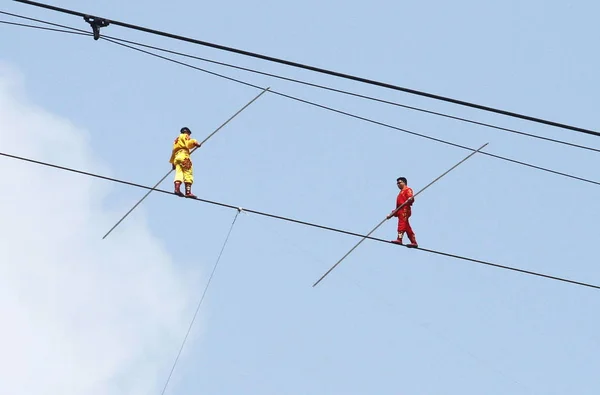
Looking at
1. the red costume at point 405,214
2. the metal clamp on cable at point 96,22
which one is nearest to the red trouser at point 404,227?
the red costume at point 405,214

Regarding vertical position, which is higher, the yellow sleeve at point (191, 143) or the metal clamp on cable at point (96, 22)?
the yellow sleeve at point (191, 143)

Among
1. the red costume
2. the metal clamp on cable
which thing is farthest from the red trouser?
the metal clamp on cable

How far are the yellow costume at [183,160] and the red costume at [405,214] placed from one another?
2921 mm

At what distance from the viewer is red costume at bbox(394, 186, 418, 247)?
16.7 meters

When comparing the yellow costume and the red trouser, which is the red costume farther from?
the yellow costume

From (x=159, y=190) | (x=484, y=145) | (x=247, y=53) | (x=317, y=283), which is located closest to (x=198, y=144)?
(x=159, y=190)

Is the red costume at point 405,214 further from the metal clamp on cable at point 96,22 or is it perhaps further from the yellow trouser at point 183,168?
the metal clamp on cable at point 96,22

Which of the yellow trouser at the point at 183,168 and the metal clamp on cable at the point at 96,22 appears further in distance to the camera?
the yellow trouser at the point at 183,168

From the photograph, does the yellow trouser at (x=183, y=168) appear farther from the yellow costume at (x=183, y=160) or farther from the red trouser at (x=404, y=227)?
the red trouser at (x=404, y=227)

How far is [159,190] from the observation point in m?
15.2

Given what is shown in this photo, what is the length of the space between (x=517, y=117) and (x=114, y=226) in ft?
18.7

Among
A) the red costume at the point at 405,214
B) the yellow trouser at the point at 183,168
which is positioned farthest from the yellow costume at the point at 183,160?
the red costume at the point at 405,214

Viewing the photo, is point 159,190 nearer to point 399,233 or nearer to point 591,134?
point 399,233

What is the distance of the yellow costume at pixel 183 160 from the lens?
16.2 m
